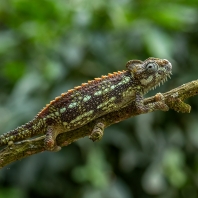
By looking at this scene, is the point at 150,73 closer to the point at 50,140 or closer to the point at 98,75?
the point at 50,140

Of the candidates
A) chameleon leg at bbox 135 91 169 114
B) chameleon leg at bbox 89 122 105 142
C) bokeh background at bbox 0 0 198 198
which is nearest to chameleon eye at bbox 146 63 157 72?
chameleon leg at bbox 135 91 169 114

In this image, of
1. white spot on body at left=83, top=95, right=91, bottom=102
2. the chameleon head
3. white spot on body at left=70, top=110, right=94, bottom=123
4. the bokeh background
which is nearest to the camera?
white spot on body at left=70, top=110, right=94, bottom=123

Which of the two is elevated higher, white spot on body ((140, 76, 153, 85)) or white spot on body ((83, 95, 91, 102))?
white spot on body ((140, 76, 153, 85))

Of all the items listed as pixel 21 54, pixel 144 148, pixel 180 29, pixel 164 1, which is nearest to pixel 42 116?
pixel 144 148

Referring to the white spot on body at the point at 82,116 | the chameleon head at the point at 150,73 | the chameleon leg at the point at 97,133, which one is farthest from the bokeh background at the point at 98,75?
the chameleon leg at the point at 97,133

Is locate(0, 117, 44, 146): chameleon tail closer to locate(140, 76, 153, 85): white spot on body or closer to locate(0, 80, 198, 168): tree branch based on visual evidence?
locate(0, 80, 198, 168): tree branch
